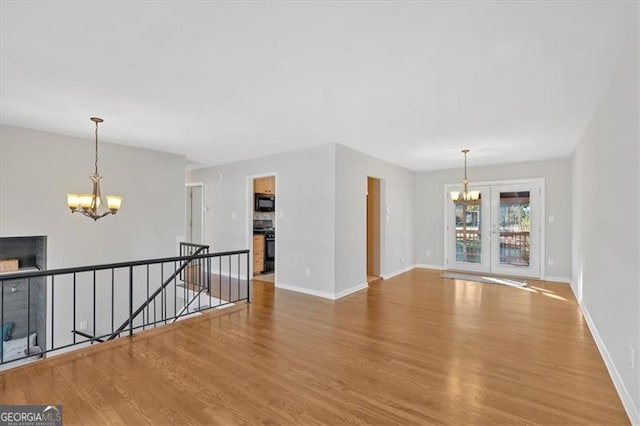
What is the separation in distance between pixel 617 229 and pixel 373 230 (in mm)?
4449

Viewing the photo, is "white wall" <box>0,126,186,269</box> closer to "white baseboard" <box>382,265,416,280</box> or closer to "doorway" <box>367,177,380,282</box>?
"doorway" <box>367,177,380,282</box>

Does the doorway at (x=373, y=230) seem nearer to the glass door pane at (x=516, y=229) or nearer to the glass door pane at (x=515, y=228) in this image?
the glass door pane at (x=516, y=229)

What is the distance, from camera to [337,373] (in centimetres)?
261

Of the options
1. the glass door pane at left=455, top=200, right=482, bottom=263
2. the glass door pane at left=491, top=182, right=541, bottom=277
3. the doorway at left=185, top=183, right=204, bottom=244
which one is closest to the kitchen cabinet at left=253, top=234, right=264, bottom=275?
the doorway at left=185, top=183, right=204, bottom=244

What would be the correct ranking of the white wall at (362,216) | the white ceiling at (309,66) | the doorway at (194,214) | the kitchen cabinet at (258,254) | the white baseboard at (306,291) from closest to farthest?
the white ceiling at (309,66), the white baseboard at (306,291), the white wall at (362,216), the kitchen cabinet at (258,254), the doorway at (194,214)

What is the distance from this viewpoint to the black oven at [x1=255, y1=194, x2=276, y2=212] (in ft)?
23.3

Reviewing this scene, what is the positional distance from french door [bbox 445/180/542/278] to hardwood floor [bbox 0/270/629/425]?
112 inches

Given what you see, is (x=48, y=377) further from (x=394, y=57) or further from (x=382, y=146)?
(x=382, y=146)

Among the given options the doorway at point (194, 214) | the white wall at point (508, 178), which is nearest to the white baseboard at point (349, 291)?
the white wall at point (508, 178)

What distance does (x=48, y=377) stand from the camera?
244 centimetres

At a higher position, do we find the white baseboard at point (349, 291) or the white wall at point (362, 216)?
the white wall at point (362, 216)

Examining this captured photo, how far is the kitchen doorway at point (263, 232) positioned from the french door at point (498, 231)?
4256 mm

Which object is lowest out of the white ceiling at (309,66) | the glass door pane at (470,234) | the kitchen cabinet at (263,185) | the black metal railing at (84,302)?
the black metal railing at (84,302)

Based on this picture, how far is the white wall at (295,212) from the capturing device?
5008mm
